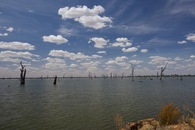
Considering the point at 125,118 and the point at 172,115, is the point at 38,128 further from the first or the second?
the point at 172,115

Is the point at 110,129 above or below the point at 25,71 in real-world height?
below

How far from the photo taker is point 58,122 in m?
20.0

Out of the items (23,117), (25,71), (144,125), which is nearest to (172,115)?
(144,125)

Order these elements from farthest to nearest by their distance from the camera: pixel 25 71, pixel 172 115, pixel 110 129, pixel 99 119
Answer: pixel 25 71
pixel 99 119
pixel 110 129
pixel 172 115

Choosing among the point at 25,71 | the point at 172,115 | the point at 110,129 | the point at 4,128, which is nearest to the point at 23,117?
the point at 4,128

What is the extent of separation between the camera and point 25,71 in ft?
284

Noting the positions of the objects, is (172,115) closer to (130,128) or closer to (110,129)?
(130,128)

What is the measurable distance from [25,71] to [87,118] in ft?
233

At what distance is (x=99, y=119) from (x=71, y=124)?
3253 mm

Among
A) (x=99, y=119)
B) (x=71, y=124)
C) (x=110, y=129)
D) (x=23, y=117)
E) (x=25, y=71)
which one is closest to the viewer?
(x=110, y=129)

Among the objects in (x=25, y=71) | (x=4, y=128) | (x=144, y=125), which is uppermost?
(x=25, y=71)

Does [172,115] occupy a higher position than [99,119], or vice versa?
[172,115]

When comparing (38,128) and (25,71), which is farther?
(25,71)

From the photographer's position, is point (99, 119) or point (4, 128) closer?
point (4, 128)
